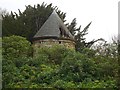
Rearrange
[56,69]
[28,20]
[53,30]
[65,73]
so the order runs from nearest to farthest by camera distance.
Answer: [65,73] < [56,69] < [53,30] < [28,20]

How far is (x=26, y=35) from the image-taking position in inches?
1193

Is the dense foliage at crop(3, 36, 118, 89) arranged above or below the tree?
below

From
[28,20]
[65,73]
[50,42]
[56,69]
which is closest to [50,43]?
[50,42]

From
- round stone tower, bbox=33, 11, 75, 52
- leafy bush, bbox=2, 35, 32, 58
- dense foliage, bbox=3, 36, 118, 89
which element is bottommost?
dense foliage, bbox=3, 36, 118, 89

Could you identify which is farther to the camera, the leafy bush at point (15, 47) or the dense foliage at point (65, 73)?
the leafy bush at point (15, 47)

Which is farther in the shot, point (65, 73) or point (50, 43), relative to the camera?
point (50, 43)

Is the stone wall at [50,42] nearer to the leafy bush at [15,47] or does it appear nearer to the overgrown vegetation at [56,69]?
the leafy bush at [15,47]

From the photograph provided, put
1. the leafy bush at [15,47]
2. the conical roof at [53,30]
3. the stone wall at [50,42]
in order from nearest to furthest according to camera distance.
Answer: the leafy bush at [15,47]
the stone wall at [50,42]
the conical roof at [53,30]

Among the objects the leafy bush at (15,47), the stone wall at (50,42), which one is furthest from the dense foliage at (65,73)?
the stone wall at (50,42)

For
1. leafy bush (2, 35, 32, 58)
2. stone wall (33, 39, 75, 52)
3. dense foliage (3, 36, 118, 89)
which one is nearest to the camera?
dense foliage (3, 36, 118, 89)

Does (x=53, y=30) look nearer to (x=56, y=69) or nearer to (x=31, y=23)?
(x=31, y=23)

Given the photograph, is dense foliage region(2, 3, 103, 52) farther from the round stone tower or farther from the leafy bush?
the leafy bush

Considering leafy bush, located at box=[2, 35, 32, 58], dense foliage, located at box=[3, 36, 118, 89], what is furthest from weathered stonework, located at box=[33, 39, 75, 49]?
dense foliage, located at box=[3, 36, 118, 89]

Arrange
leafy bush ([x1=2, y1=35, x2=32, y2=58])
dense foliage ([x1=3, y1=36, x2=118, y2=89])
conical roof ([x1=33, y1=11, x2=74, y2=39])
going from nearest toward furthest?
dense foliage ([x1=3, y1=36, x2=118, y2=89]), leafy bush ([x1=2, y1=35, x2=32, y2=58]), conical roof ([x1=33, y1=11, x2=74, y2=39])
